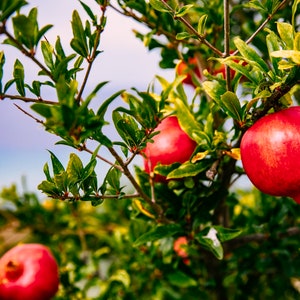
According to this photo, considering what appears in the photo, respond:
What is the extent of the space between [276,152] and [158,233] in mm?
469

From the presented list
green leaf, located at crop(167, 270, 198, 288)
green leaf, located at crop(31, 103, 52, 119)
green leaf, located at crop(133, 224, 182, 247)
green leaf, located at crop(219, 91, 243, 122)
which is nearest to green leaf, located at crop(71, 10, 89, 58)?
green leaf, located at crop(31, 103, 52, 119)

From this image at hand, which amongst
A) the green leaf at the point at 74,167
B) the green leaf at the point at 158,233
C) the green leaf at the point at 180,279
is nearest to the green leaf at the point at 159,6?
the green leaf at the point at 74,167

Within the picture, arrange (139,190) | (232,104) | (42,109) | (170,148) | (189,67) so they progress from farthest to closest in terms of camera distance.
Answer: (189,67) < (170,148) < (139,190) < (232,104) < (42,109)

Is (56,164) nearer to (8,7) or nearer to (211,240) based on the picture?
(8,7)

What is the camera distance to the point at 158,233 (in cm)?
117

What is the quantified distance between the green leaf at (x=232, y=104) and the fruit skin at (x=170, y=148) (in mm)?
245

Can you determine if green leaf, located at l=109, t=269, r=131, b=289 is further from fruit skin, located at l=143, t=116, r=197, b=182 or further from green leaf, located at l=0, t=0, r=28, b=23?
green leaf, located at l=0, t=0, r=28, b=23

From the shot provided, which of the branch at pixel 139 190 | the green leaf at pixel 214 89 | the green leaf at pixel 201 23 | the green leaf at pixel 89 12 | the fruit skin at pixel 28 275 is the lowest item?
the fruit skin at pixel 28 275

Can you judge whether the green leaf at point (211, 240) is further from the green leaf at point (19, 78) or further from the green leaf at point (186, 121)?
the green leaf at point (19, 78)

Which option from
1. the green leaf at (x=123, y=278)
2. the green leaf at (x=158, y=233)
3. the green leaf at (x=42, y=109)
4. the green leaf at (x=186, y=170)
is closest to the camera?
the green leaf at (x=42, y=109)

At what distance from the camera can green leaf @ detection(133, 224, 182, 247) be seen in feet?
3.79

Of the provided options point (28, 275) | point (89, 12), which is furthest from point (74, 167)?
point (28, 275)

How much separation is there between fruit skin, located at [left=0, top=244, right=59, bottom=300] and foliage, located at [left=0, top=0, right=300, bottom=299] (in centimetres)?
21

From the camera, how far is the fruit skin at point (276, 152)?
82 centimetres
